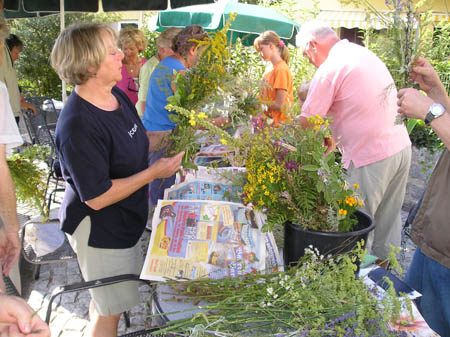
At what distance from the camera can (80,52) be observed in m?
1.71

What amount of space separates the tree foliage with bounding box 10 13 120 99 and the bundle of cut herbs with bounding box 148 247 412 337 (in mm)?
9695

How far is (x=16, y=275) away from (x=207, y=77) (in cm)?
149

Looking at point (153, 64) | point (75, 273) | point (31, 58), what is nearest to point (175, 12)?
point (153, 64)

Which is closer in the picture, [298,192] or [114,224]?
[298,192]

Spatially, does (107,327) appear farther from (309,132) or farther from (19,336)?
(309,132)

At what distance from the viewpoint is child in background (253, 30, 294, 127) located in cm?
405

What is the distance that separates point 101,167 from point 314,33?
6.67 feet

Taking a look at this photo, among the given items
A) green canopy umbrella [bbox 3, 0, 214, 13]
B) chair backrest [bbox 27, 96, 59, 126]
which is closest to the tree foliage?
green canopy umbrella [bbox 3, 0, 214, 13]

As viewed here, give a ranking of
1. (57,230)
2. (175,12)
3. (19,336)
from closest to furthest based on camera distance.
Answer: (19,336), (57,230), (175,12)

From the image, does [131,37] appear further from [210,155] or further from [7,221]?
[7,221]

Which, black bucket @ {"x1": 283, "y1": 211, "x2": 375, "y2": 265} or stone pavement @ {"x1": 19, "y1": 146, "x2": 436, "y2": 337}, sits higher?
black bucket @ {"x1": 283, "y1": 211, "x2": 375, "y2": 265}

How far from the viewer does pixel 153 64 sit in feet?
13.6

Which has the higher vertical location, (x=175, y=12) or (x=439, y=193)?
(x=175, y=12)

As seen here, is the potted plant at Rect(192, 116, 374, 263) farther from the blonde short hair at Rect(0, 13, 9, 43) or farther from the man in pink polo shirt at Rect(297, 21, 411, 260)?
the blonde short hair at Rect(0, 13, 9, 43)
